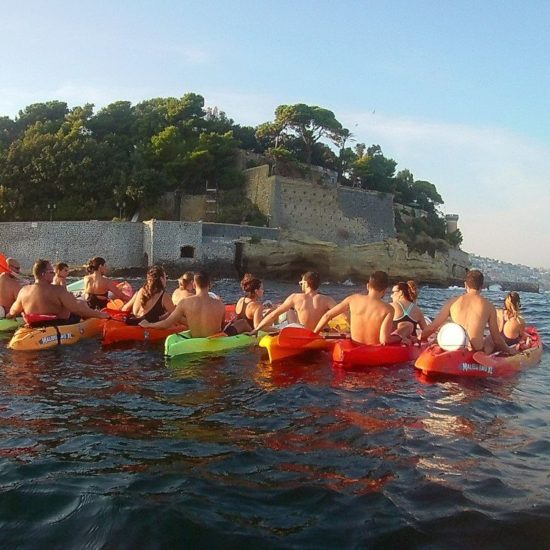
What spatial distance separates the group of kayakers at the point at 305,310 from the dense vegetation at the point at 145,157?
33.0 metres

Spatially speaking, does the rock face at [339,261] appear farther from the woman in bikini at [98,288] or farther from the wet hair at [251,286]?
the wet hair at [251,286]

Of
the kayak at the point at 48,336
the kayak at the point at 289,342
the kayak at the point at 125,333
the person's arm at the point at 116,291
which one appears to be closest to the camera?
the kayak at the point at 289,342

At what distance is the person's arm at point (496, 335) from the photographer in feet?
27.6

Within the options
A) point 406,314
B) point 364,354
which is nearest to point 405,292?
→ point 406,314

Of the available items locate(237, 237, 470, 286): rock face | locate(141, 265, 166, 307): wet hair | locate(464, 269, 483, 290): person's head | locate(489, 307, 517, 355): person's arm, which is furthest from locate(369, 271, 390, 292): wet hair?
locate(237, 237, 470, 286): rock face

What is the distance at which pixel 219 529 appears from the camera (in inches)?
141

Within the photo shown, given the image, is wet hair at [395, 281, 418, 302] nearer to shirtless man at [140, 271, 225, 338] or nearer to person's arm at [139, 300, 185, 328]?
shirtless man at [140, 271, 225, 338]

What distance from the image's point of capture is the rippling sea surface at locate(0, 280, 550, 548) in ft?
11.8

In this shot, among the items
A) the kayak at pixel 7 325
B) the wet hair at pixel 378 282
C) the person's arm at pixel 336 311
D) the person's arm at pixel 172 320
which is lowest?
the kayak at pixel 7 325

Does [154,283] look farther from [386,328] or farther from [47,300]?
[386,328]

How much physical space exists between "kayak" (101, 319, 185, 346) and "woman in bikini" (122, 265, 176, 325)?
0.29 metres

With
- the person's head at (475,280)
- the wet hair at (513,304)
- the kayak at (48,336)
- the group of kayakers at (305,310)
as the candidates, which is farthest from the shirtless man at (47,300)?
the wet hair at (513,304)

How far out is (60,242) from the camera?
3622 cm

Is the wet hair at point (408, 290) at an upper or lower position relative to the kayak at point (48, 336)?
upper
